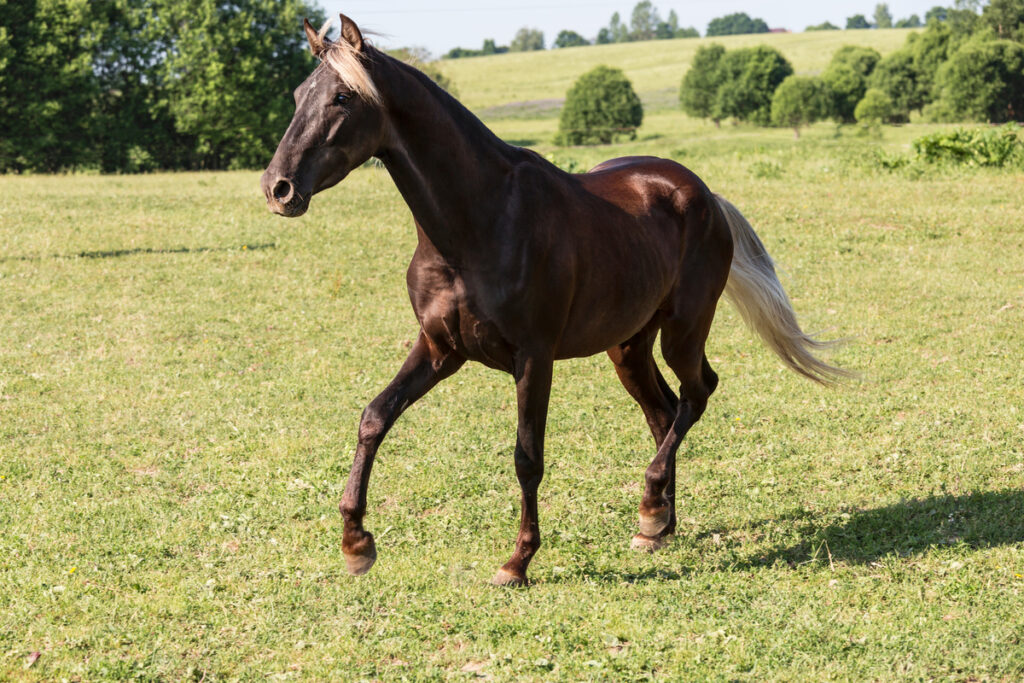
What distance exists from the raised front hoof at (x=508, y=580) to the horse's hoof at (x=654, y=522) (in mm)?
1033

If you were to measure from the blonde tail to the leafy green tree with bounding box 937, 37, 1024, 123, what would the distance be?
70.2 m

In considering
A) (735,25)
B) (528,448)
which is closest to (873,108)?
(528,448)

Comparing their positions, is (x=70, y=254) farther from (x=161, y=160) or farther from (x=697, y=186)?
(x=161, y=160)

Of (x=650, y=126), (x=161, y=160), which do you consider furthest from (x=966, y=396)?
(x=650, y=126)

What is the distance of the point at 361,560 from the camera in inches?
219

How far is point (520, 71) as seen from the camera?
4801 inches

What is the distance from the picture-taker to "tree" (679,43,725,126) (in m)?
85.5

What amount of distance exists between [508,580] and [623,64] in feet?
412

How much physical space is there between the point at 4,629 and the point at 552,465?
4180 mm

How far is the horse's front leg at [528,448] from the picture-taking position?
5.64 meters

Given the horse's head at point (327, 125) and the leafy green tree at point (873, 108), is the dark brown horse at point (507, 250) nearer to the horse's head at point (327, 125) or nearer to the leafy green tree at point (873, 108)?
the horse's head at point (327, 125)

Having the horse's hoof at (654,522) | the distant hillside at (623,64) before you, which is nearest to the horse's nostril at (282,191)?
the horse's hoof at (654,522)

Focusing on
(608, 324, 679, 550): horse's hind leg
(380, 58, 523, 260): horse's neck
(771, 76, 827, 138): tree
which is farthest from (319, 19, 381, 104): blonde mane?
(771, 76, 827, 138): tree

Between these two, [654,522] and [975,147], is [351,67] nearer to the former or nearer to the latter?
[654,522]
